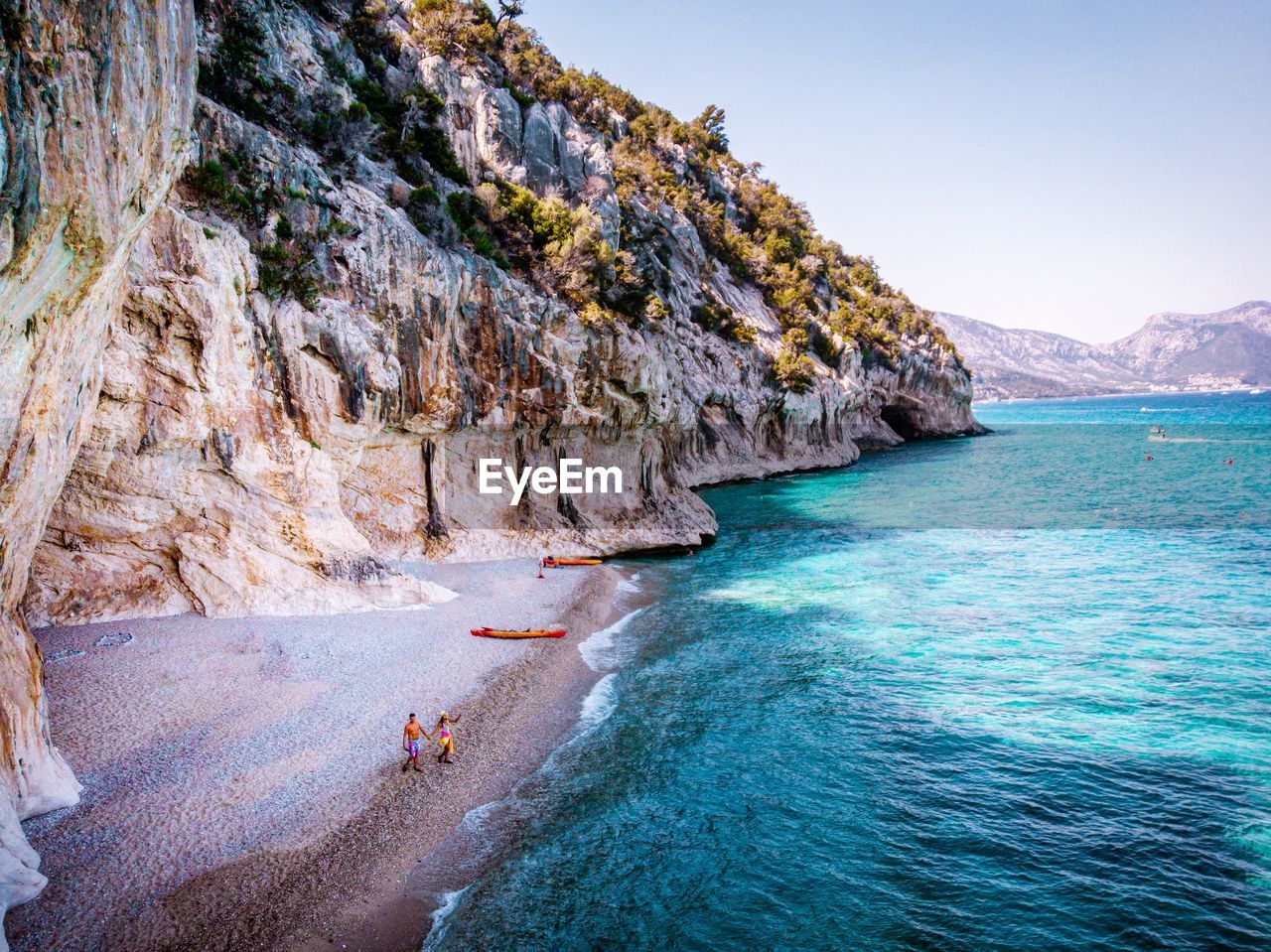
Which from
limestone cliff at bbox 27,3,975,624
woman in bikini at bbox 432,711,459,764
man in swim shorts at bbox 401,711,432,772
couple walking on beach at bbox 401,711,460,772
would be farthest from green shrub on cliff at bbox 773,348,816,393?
man in swim shorts at bbox 401,711,432,772

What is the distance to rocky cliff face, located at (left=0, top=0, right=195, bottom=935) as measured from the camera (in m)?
8.33

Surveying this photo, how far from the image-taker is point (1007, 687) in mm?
19344

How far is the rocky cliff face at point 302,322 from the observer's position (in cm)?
1005

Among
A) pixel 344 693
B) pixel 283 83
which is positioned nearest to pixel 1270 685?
pixel 344 693

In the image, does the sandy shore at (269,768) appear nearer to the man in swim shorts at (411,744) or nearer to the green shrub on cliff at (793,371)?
the man in swim shorts at (411,744)

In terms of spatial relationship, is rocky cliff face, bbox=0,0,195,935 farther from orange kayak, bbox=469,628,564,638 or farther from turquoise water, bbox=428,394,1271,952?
orange kayak, bbox=469,628,564,638

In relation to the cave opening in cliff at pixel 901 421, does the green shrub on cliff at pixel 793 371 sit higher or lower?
higher

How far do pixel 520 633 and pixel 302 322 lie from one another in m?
12.9

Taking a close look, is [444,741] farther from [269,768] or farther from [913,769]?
[913,769]

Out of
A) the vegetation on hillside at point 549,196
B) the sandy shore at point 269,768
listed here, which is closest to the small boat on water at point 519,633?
the sandy shore at point 269,768

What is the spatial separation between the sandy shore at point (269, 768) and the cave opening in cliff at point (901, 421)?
78400 mm

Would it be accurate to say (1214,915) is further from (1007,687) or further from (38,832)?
(38,832)

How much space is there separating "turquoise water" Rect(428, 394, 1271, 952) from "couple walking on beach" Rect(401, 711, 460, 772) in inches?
81.9

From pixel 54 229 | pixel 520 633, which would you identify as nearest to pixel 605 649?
pixel 520 633
